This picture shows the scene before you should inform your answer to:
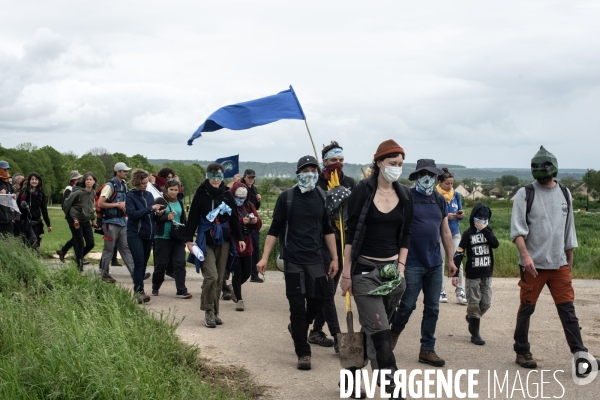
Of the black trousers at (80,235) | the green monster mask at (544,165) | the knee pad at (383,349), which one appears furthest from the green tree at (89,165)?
the knee pad at (383,349)

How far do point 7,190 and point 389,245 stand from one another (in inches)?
345

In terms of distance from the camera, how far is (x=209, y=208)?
837 centimetres

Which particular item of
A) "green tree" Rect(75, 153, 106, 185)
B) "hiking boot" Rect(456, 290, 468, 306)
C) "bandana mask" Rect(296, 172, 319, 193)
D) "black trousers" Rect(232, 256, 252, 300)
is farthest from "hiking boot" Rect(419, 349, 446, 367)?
"green tree" Rect(75, 153, 106, 185)

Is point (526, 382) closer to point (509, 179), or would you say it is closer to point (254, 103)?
point (254, 103)

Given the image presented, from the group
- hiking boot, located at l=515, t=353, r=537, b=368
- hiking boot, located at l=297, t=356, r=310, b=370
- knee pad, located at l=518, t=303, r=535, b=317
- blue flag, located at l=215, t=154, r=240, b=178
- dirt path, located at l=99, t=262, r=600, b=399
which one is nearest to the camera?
dirt path, located at l=99, t=262, r=600, b=399

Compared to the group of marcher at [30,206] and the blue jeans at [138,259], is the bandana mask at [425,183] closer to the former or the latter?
the blue jeans at [138,259]

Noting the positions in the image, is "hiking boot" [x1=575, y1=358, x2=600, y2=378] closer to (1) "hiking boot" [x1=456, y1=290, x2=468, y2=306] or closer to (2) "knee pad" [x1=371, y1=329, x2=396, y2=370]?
(2) "knee pad" [x1=371, y1=329, x2=396, y2=370]

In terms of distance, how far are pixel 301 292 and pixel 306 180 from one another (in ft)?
3.50

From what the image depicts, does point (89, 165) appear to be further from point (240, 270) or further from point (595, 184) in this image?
point (240, 270)

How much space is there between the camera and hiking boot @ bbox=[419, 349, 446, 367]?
6.60m

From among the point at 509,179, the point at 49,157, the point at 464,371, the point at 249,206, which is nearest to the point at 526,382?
the point at 464,371

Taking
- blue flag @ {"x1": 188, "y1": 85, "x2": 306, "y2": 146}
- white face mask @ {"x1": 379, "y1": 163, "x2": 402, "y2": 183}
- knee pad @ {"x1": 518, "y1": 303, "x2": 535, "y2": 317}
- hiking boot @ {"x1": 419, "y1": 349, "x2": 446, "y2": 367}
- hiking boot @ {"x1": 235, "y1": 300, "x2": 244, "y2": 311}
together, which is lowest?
hiking boot @ {"x1": 235, "y1": 300, "x2": 244, "y2": 311}

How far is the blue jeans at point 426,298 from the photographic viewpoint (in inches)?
259

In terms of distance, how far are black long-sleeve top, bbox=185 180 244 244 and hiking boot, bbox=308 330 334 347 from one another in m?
1.59
